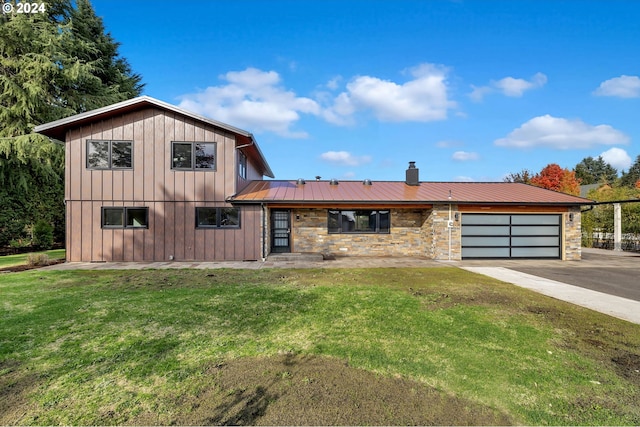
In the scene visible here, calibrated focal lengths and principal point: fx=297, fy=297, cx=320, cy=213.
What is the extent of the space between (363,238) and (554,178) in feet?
121

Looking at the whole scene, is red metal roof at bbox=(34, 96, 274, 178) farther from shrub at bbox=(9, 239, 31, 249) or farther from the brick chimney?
the brick chimney

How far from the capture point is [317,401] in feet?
8.71

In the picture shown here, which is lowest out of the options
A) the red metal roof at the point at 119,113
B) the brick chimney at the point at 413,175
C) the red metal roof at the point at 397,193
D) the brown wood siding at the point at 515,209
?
the brown wood siding at the point at 515,209

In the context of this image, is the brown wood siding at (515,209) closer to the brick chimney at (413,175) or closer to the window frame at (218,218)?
the brick chimney at (413,175)

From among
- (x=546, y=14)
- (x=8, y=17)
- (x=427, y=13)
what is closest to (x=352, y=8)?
(x=427, y=13)

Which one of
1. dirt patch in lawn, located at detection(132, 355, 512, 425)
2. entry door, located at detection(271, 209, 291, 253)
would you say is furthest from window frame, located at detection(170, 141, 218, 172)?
dirt patch in lawn, located at detection(132, 355, 512, 425)

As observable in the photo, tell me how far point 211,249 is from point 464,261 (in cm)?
1009

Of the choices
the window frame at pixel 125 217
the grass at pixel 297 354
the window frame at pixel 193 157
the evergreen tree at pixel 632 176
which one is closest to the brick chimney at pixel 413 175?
the grass at pixel 297 354

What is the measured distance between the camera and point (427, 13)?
1345cm

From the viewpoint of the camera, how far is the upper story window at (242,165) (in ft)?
41.8

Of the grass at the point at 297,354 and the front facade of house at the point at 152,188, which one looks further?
the front facade of house at the point at 152,188

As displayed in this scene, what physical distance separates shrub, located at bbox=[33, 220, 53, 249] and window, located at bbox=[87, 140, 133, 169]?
7.93 metres

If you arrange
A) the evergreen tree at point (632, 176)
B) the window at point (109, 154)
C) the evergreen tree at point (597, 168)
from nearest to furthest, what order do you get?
the window at point (109, 154) < the evergreen tree at point (632, 176) < the evergreen tree at point (597, 168)

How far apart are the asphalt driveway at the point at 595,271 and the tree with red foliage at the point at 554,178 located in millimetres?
25676
